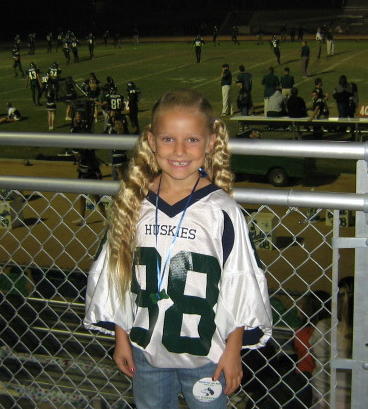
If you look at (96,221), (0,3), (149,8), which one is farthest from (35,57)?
(96,221)

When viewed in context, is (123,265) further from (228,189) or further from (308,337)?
(308,337)

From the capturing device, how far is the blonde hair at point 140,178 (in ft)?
8.09

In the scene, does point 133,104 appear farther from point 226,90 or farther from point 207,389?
point 207,389

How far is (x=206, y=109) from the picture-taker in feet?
8.12

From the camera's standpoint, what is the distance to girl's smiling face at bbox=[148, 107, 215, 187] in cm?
245

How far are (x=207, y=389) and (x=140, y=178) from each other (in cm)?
80

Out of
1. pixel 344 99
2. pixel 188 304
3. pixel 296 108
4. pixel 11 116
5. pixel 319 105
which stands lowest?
pixel 11 116

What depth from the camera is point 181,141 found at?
2471 mm

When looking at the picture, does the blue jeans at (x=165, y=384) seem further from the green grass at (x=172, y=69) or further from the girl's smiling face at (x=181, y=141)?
the green grass at (x=172, y=69)

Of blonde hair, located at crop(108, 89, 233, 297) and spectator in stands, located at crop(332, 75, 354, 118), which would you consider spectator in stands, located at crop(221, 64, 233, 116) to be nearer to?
spectator in stands, located at crop(332, 75, 354, 118)

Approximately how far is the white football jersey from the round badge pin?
7cm

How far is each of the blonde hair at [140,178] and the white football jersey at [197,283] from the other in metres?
0.06

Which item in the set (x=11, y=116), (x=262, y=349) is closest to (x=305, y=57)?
(x=11, y=116)

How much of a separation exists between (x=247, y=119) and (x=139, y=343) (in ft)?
44.9
